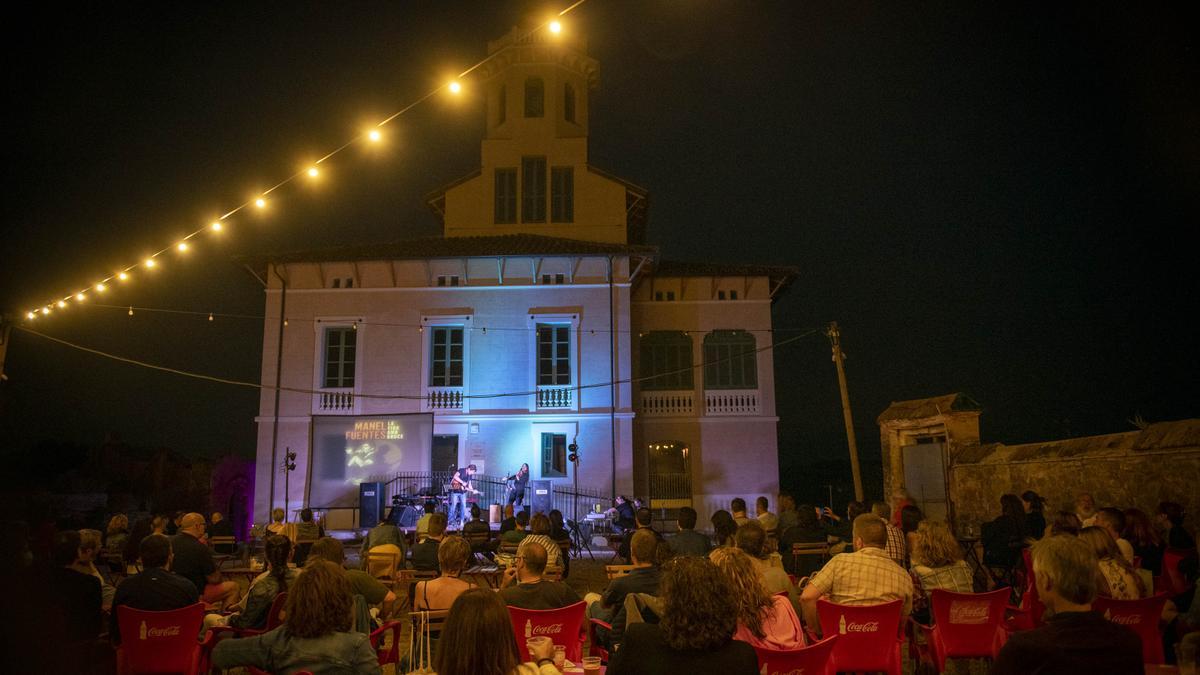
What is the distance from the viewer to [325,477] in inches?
812

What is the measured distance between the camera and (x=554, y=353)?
21.5 m

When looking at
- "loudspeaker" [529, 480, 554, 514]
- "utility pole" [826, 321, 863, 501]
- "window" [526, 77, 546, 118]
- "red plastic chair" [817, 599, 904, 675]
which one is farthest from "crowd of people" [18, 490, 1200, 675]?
"window" [526, 77, 546, 118]

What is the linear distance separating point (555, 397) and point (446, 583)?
52.5 feet

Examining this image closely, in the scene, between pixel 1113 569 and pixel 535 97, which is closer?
pixel 1113 569

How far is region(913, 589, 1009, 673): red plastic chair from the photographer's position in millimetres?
4789

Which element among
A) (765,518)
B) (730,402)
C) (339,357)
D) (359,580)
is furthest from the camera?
(730,402)

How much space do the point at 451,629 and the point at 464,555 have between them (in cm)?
274

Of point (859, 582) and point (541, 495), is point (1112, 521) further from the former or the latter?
point (541, 495)

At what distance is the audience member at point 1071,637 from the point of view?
2645 mm

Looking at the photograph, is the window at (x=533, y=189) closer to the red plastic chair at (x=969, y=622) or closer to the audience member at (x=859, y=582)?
the audience member at (x=859, y=582)

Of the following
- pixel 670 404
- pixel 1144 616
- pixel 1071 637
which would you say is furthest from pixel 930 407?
pixel 1071 637

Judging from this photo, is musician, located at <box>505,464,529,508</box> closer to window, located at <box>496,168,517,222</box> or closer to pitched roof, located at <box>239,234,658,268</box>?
pitched roof, located at <box>239,234,658,268</box>

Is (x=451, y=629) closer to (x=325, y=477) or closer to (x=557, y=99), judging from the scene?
(x=325, y=477)

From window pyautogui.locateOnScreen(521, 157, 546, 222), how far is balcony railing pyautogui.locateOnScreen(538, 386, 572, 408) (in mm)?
6000
